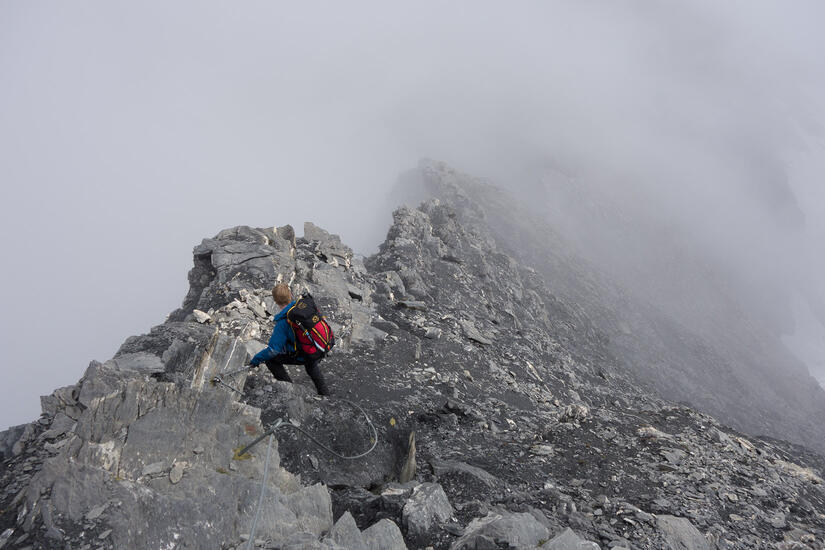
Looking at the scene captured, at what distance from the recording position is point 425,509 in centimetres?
651

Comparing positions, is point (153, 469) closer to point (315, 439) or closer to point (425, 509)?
point (315, 439)

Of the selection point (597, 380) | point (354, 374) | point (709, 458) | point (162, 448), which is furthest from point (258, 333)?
point (597, 380)

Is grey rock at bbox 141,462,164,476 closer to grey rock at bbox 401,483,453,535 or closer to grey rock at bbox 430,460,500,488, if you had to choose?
grey rock at bbox 401,483,453,535

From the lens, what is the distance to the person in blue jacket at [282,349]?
8.85 metres

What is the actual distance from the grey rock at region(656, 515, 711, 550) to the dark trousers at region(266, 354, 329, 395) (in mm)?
6869

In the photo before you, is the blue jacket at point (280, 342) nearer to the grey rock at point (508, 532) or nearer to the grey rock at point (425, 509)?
the grey rock at point (425, 509)

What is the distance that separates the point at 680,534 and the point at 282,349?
796 cm

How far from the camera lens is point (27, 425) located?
763 cm

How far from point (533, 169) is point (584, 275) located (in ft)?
131

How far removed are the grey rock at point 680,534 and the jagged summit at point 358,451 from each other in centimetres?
3

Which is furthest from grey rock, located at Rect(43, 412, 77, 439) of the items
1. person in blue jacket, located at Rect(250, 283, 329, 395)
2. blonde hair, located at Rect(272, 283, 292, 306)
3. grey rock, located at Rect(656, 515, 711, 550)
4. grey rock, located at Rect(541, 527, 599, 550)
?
grey rock, located at Rect(656, 515, 711, 550)

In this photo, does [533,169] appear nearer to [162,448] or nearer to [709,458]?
[709,458]

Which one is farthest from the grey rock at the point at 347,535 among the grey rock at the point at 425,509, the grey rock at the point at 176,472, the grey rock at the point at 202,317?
the grey rock at the point at 202,317

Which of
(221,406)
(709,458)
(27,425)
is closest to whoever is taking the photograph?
(221,406)
